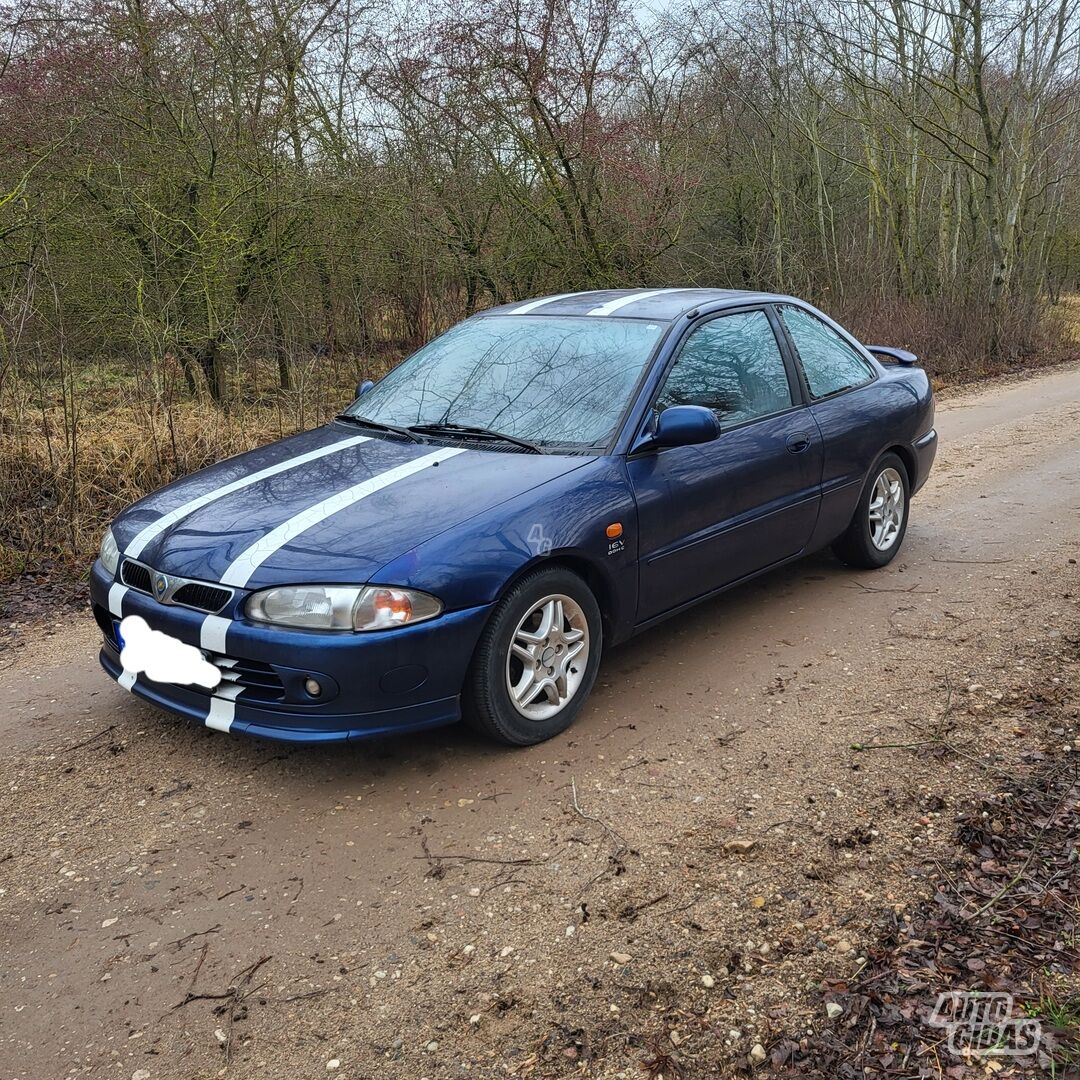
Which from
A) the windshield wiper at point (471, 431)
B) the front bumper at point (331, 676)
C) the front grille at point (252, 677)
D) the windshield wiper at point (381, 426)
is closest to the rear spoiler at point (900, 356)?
the windshield wiper at point (471, 431)

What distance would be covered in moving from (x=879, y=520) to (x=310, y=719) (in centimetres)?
374

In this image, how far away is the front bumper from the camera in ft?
10.8

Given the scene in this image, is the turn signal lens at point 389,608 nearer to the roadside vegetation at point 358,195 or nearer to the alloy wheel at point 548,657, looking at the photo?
the alloy wheel at point 548,657

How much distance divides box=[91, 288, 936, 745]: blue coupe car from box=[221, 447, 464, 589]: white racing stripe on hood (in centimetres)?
1

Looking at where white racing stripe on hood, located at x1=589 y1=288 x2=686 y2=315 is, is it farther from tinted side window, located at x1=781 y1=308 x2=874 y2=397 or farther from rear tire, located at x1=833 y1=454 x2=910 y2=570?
rear tire, located at x1=833 y1=454 x2=910 y2=570

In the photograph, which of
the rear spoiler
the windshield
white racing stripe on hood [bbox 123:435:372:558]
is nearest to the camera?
white racing stripe on hood [bbox 123:435:372:558]

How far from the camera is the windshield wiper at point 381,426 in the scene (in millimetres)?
4409

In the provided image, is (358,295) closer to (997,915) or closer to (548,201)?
(548,201)

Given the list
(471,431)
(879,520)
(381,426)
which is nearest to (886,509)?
(879,520)

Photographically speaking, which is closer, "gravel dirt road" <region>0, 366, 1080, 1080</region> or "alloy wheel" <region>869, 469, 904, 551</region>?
"gravel dirt road" <region>0, 366, 1080, 1080</region>

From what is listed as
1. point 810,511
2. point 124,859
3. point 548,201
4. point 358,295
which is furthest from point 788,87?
point 124,859

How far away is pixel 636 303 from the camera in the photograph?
483 centimetres

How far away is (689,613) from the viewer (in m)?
5.20

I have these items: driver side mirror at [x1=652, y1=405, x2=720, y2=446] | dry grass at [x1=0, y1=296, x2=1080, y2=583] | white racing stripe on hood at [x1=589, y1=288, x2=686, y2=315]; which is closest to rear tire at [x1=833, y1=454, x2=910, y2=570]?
white racing stripe on hood at [x1=589, y1=288, x2=686, y2=315]
